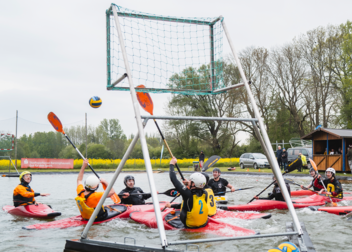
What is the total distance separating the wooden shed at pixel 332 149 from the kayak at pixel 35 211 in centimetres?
1600

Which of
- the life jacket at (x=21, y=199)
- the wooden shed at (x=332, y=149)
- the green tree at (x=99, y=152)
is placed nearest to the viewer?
the life jacket at (x=21, y=199)

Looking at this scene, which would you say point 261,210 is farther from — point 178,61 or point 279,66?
point 279,66

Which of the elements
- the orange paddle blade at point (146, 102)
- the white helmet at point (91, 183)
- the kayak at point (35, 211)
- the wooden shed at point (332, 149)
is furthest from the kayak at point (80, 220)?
the wooden shed at point (332, 149)

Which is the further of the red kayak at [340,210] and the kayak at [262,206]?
the kayak at [262,206]

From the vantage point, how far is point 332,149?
66.4ft

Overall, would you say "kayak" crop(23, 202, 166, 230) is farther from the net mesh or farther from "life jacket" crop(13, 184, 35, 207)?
the net mesh

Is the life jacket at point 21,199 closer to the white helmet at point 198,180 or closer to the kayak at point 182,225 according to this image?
the kayak at point 182,225

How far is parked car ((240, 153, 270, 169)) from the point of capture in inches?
972

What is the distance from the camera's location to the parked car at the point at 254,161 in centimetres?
2469

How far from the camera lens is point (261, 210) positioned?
814 cm

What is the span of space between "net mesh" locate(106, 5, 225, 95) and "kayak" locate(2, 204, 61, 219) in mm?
4194

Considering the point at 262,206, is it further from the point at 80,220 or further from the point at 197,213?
the point at 80,220

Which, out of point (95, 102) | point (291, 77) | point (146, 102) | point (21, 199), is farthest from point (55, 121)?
point (291, 77)

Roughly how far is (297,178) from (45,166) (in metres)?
18.4
